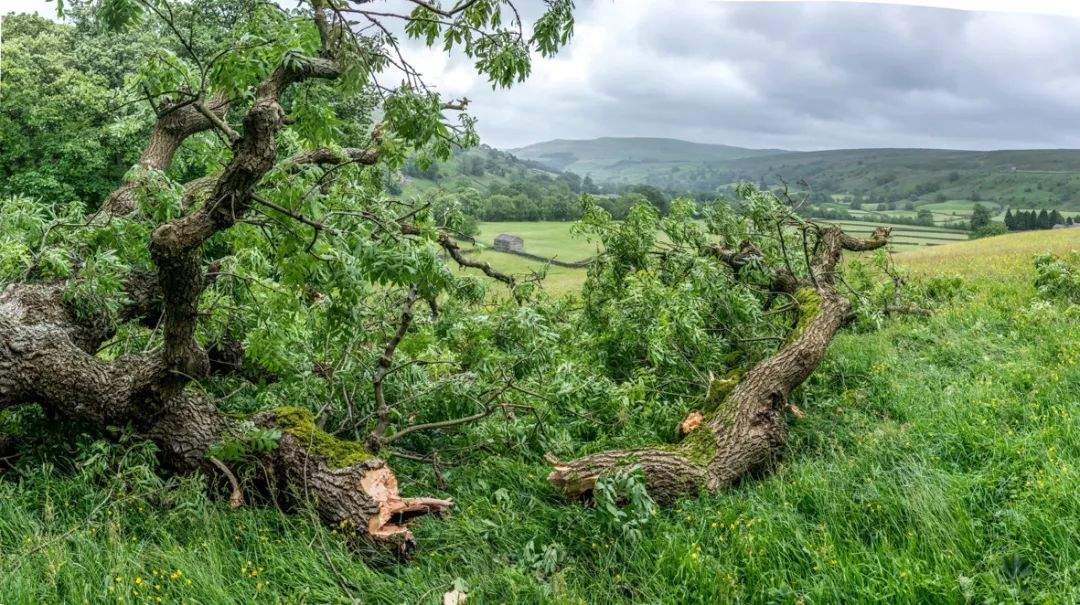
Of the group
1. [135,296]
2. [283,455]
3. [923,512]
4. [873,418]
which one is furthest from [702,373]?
[135,296]

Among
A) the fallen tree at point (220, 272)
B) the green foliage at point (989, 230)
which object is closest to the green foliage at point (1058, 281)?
the fallen tree at point (220, 272)

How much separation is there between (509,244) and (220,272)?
37.2 feet

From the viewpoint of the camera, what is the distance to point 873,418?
5.55 meters

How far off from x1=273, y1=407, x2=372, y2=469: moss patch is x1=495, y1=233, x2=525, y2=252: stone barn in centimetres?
1009

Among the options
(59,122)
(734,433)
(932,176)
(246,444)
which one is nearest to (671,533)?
(734,433)

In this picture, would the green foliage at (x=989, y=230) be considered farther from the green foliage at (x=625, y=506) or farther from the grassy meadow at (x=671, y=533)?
the green foliage at (x=625, y=506)

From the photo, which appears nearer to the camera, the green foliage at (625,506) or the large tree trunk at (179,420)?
the green foliage at (625,506)

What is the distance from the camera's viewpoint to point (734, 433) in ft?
16.5

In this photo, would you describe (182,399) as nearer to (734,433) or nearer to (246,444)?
(246,444)

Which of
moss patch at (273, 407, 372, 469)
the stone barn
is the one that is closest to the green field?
the stone barn

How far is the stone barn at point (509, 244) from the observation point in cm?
1505

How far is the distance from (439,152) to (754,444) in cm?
320

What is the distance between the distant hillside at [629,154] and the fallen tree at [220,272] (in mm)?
117304

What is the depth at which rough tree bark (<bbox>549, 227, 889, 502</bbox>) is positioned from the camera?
14.9 feet
